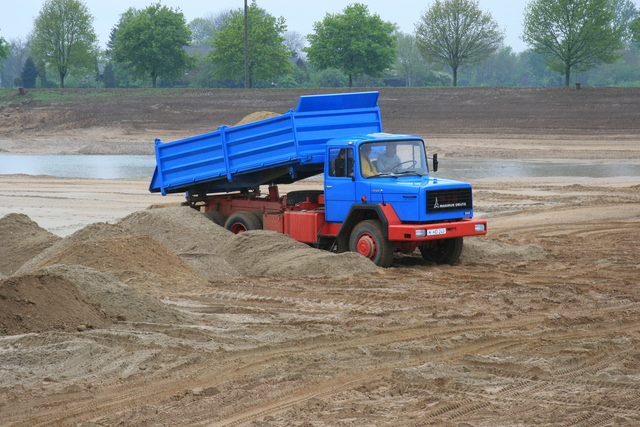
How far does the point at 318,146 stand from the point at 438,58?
52.0 metres

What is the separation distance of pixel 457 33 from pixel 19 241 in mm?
53337

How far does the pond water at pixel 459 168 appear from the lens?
91.1 ft

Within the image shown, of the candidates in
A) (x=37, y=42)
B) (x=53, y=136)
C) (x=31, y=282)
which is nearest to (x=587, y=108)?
(x=53, y=136)

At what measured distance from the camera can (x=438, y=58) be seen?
62.8 meters

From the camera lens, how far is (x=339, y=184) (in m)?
12.4

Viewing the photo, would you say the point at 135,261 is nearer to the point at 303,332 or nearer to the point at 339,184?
the point at 339,184

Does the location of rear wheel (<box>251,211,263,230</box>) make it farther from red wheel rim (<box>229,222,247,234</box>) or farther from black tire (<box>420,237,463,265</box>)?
black tire (<box>420,237,463,265</box>)

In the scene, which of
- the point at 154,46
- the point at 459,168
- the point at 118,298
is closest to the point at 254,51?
the point at 154,46

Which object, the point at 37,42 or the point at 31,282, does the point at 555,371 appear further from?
the point at 37,42

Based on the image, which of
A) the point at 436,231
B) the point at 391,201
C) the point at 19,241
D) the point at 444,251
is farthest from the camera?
the point at 19,241

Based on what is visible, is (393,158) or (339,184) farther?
(339,184)

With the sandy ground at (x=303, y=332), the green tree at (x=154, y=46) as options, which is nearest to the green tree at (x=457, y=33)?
the green tree at (x=154, y=46)

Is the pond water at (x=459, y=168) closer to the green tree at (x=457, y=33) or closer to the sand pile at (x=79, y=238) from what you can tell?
the sand pile at (x=79, y=238)

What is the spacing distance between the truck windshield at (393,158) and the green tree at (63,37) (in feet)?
197
